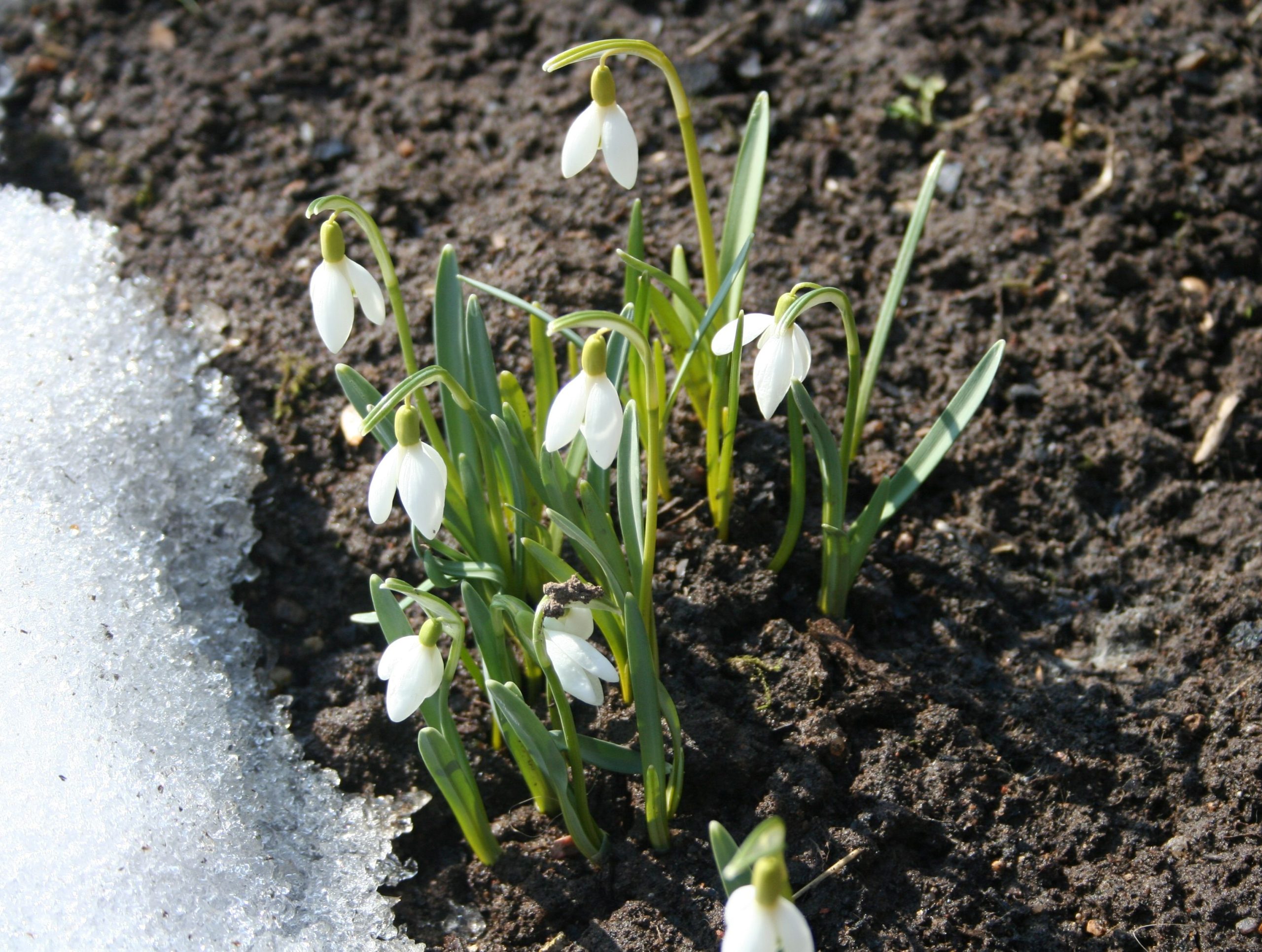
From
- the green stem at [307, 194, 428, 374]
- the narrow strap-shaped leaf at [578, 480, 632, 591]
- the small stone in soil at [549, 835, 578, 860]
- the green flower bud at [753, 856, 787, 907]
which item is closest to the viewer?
the green flower bud at [753, 856, 787, 907]

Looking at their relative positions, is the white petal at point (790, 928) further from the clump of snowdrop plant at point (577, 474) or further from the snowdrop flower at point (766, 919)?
the clump of snowdrop plant at point (577, 474)

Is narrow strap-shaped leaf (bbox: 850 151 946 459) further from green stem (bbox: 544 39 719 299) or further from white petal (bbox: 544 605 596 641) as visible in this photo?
white petal (bbox: 544 605 596 641)

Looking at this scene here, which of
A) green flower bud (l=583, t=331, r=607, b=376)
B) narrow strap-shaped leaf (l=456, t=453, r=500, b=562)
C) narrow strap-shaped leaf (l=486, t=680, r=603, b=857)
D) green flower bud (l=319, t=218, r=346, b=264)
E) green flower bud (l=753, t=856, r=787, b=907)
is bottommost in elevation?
narrow strap-shaped leaf (l=486, t=680, r=603, b=857)

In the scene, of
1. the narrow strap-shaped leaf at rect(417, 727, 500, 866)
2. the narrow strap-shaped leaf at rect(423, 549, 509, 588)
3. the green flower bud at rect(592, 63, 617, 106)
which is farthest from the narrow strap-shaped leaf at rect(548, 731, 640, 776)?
the green flower bud at rect(592, 63, 617, 106)

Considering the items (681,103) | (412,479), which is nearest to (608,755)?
(412,479)

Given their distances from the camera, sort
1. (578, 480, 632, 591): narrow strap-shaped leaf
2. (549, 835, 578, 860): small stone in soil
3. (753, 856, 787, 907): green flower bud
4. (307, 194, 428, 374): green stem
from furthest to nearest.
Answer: (549, 835, 578, 860): small stone in soil < (578, 480, 632, 591): narrow strap-shaped leaf < (307, 194, 428, 374): green stem < (753, 856, 787, 907): green flower bud

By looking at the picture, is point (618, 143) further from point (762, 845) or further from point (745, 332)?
point (762, 845)
